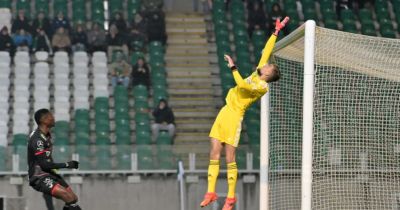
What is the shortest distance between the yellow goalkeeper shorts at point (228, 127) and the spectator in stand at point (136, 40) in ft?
36.9

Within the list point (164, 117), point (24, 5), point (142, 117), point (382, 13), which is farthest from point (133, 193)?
point (382, 13)

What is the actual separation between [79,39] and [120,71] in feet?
3.98

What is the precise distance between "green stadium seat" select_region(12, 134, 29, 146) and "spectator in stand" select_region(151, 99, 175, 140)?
2257mm

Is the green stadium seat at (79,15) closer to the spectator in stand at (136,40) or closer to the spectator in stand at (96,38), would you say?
the spectator in stand at (96,38)

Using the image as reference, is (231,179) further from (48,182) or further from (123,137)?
(123,137)

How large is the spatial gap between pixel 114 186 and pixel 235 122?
8.26m

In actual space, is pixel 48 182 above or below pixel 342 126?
below

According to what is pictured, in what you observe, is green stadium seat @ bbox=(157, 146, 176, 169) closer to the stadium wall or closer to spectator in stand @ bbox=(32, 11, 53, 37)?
the stadium wall

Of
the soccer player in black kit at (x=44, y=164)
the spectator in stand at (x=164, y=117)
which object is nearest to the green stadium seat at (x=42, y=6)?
the spectator in stand at (x=164, y=117)

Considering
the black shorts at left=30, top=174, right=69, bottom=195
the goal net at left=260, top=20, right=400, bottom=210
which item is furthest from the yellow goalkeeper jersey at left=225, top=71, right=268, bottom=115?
the black shorts at left=30, top=174, right=69, bottom=195

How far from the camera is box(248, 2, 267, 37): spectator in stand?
931 inches

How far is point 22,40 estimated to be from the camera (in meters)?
22.8

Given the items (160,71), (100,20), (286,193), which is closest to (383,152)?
(286,193)

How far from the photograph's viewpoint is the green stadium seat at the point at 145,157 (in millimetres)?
19672
